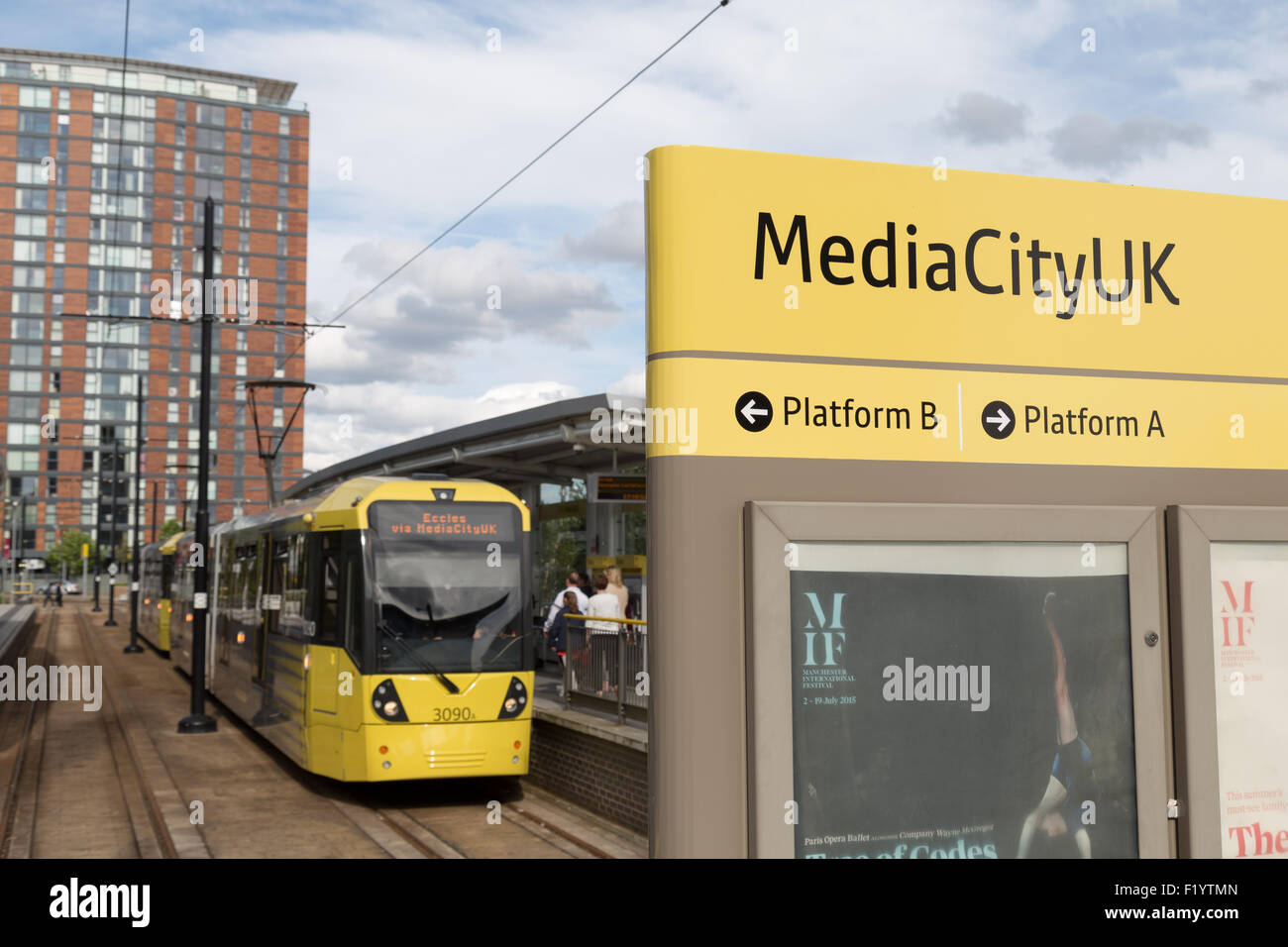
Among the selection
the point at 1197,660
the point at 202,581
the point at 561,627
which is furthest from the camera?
the point at 202,581

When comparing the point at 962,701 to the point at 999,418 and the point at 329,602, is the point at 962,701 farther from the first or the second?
the point at 329,602

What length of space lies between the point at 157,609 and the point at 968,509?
35.2 meters

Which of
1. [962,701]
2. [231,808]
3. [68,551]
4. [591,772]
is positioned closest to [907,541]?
[962,701]

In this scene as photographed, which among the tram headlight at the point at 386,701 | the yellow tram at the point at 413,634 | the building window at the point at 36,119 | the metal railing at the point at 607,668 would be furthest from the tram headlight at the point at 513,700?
the building window at the point at 36,119

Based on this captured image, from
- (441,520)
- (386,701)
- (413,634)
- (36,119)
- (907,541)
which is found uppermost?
(36,119)

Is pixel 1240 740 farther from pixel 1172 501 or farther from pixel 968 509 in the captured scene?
pixel 968 509

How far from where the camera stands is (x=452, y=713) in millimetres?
12609

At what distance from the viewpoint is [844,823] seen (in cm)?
271

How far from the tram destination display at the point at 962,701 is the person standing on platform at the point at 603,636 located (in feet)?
32.3

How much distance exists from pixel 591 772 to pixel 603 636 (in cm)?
140

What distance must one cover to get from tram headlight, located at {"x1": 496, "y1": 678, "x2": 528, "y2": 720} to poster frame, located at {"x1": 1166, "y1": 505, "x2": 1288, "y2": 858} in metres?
10.4

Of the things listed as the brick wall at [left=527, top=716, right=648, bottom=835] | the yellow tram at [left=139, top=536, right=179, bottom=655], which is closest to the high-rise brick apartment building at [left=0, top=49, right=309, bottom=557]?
the yellow tram at [left=139, top=536, right=179, bottom=655]

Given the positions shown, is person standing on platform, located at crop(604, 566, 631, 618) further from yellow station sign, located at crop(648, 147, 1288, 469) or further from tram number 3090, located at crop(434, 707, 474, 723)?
yellow station sign, located at crop(648, 147, 1288, 469)
